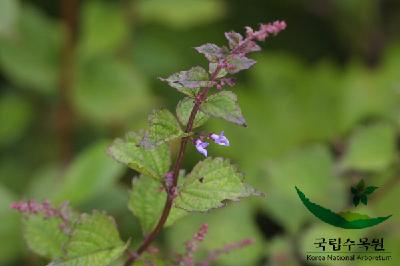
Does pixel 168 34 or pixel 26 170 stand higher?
pixel 168 34

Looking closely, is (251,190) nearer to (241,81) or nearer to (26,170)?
(26,170)

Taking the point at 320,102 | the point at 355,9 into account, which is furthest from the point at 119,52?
the point at 355,9

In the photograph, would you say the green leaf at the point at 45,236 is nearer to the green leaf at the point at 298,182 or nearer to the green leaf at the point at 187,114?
the green leaf at the point at 187,114

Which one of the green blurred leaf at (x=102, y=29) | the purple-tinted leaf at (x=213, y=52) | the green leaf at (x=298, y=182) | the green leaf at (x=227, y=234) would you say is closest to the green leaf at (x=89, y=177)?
the green leaf at (x=227, y=234)

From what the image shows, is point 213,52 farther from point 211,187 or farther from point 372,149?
point 372,149

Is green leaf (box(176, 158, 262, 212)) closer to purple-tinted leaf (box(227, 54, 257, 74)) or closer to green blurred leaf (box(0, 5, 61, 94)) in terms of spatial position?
purple-tinted leaf (box(227, 54, 257, 74))

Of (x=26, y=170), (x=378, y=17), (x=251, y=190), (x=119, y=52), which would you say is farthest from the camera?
(x=378, y=17)
